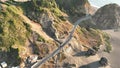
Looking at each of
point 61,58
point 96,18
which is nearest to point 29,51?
point 61,58

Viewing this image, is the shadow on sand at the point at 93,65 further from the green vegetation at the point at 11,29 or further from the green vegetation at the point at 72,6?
the green vegetation at the point at 72,6

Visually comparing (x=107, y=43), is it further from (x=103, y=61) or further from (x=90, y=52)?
(x=103, y=61)

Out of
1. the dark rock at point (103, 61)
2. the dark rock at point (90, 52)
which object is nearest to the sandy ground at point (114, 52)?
the dark rock at point (103, 61)

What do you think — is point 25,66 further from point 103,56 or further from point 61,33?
point 103,56

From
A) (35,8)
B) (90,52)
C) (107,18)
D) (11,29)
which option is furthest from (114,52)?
(11,29)

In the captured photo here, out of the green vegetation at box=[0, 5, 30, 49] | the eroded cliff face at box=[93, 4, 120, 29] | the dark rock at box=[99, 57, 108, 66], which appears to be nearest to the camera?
the green vegetation at box=[0, 5, 30, 49]

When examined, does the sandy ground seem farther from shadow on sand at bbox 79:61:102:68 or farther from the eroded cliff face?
shadow on sand at bbox 79:61:102:68

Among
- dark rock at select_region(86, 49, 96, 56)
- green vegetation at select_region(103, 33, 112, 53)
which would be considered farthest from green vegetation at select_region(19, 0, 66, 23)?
green vegetation at select_region(103, 33, 112, 53)
